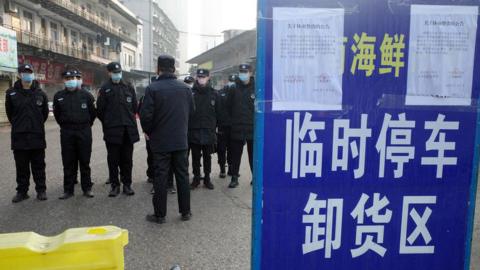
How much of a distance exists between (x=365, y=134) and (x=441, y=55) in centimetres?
60

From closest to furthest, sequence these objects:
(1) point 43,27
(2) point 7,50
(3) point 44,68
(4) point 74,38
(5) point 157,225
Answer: (5) point 157,225, (2) point 7,50, (3) point 44,68, (1) point 43,27, (4) point 74,38

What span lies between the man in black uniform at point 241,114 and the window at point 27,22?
21465mm

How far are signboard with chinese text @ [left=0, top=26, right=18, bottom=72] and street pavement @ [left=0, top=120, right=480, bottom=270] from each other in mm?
11059

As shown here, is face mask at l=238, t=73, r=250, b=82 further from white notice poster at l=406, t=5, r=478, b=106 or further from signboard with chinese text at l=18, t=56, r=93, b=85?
signboard with chinese text at l=18, t=56, r=93, b=85

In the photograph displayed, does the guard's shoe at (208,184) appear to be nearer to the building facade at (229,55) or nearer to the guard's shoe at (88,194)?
the guard's shoe at (88,194)

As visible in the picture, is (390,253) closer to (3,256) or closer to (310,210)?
(310,210)

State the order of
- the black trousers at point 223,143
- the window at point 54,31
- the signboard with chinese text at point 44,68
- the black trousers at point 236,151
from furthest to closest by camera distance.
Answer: the window at point 54,31
the signboard with chinese text at point 44,68
the black trousers at point 223,143
the black trousers at point 236,151

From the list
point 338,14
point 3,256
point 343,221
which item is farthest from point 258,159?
point 3,256

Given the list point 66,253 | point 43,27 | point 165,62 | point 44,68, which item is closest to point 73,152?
point 165,62

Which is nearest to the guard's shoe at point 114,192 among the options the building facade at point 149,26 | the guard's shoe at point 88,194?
the guard's shoe at point 88,194

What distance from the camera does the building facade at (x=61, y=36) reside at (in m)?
22.2

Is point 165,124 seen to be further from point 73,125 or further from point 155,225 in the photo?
point 73,125

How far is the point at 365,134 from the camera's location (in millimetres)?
2203

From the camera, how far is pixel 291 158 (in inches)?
86.0
